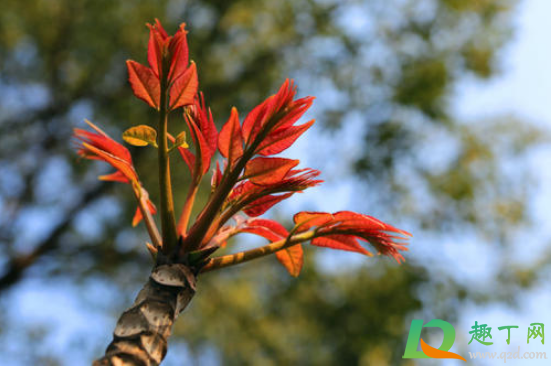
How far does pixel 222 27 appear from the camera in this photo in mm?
4988

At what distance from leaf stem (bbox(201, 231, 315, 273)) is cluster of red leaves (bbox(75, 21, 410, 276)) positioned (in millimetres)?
12

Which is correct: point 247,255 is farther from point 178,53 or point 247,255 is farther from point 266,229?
point 178,53

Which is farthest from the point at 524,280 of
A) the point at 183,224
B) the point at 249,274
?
the point at 183,224

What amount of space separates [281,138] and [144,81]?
0.76ft

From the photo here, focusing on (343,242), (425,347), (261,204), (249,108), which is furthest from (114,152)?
(249,108)

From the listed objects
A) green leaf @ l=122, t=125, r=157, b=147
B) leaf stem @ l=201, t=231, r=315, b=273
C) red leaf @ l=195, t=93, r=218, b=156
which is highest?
red leaf @ l=195, t=93, r=218, b=156

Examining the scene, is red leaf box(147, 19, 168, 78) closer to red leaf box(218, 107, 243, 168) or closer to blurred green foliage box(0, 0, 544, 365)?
red leaf box(218, 107, 243, 168)

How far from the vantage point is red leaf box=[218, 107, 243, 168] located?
27.7 inches

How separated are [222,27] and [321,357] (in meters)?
3.64

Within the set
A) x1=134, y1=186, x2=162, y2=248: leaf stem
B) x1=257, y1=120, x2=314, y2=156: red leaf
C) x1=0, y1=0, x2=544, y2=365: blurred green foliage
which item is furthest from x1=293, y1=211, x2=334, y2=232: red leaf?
x1=0, y1=0, x2=544, y2=365: blurred green foliage

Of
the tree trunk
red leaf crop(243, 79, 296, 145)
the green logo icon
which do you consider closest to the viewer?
the tree trunk

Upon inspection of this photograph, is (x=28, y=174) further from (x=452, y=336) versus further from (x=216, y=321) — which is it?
(x=452, y=336)

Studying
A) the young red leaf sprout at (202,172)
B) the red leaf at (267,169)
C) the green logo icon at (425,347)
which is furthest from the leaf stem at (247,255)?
the green logo icon at (425,347)

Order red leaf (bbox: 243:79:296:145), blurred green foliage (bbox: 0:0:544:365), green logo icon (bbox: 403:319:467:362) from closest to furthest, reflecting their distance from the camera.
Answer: red leaf (bbox: 243:79:296:145)
green logo icon (bbox: 403:319:467:362)
blurred green foliage (bbox: 0:0:544:365)
